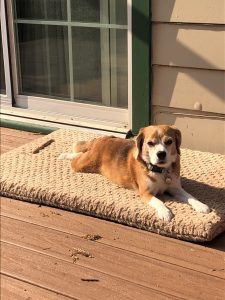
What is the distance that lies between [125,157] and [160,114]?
0.76 m

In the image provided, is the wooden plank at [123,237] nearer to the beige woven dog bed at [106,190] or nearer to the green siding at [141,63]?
the beige woven dog bed at [106,190]

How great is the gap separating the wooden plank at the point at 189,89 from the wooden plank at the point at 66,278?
1582 millimetres

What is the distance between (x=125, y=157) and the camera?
3279 mm

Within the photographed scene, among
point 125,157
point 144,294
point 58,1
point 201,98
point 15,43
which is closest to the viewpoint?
point 144,294

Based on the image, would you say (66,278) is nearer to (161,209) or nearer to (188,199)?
(161,209)

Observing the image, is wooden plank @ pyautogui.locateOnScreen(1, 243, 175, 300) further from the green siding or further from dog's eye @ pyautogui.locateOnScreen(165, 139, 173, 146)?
the green siding

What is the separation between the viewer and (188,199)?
119 inches

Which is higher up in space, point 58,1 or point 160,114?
point 58,1

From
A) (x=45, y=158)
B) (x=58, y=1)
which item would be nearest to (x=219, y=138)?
(x=45, y=158)

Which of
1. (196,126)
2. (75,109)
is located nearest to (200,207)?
(196,126)

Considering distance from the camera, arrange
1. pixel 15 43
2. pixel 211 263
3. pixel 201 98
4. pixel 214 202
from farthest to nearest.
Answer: pixel 15 43, pixel 201 98, pixel 214 202, pixel 211 263

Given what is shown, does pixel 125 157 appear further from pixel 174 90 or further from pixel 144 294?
pixel 144 294

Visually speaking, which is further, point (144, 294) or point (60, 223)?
point (60, 223)

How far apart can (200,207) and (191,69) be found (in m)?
1.16
